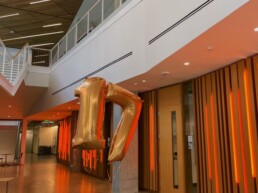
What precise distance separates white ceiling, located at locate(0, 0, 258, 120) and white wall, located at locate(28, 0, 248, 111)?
14cm

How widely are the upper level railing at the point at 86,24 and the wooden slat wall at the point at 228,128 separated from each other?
366cm

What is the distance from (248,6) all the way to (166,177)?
5.52 meters

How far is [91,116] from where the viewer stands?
2.01 metres

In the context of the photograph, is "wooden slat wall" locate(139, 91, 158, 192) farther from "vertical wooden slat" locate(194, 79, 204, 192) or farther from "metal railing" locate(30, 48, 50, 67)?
"metal railing" locate(30, 48, 50, 67)

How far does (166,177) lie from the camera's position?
7375 mm

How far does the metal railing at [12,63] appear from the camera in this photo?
9197mm

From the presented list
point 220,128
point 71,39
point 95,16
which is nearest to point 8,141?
point 71,39

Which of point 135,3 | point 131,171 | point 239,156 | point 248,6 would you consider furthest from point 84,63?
point 248,6

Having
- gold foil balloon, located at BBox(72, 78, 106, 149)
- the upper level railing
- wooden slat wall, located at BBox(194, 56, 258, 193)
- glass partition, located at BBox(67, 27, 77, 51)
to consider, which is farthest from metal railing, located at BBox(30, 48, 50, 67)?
gold foil balloon, located at BBox(72, 78, 106, 149)

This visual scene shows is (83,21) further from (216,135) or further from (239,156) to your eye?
(239,156)

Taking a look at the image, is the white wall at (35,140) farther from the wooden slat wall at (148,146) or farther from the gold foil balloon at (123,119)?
the gold foil balloon at (123,119)

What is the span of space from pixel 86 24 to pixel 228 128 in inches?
268

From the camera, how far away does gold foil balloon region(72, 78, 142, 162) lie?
1.97 m

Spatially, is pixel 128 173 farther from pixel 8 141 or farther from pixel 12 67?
pixel 8 141
